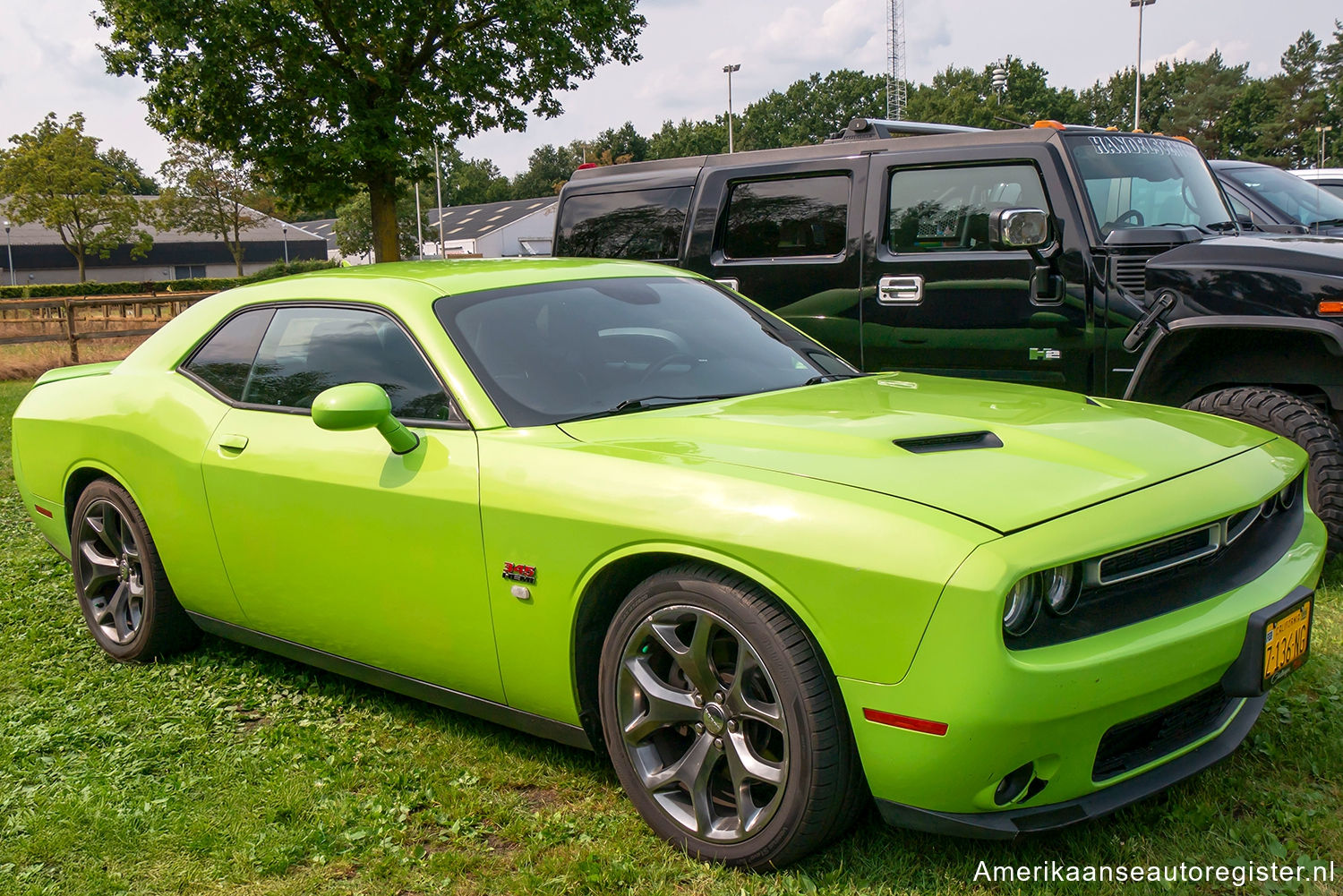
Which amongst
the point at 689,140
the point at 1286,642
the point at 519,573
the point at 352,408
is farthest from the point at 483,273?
the point at 689,140

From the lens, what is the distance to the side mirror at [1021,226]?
5402 mm

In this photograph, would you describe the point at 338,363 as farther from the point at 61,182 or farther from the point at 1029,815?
the point at 61,182

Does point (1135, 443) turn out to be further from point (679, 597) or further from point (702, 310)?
point (702, 310)

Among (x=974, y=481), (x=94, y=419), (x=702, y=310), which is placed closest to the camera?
(x=974, y=481)

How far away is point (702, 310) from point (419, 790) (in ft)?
6.06

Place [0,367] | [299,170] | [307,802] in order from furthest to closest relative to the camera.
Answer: [299,170]
[0,367]
[307,802]

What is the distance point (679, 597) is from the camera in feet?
8.73

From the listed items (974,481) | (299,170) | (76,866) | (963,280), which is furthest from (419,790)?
(299,170)

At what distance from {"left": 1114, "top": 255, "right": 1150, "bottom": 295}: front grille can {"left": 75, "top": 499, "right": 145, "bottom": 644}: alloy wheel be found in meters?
4.39

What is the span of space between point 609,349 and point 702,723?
132 centimetres

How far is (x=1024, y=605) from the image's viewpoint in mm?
2332

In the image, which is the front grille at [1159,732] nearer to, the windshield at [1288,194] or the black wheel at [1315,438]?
the black wheel at [1315,438]

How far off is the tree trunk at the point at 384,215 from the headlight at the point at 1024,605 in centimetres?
1964

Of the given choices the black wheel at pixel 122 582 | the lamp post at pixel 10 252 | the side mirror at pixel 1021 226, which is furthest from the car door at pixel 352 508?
the lamp post at pixel 10 252
